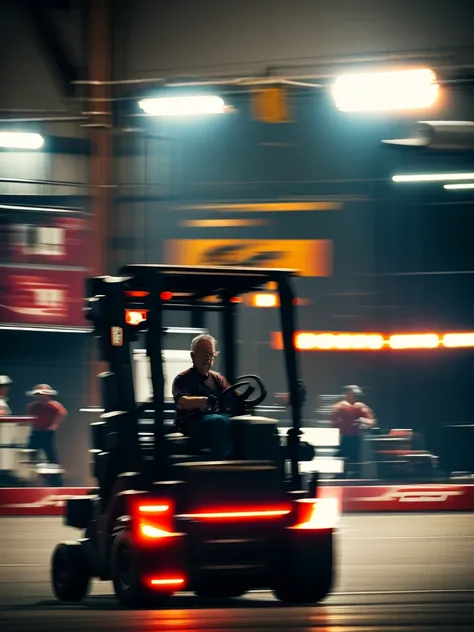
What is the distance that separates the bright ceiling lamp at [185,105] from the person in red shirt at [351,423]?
484cm

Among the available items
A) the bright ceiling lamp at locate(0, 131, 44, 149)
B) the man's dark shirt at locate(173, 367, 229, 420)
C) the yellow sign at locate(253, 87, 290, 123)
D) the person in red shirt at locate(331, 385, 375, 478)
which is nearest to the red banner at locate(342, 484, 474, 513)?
the person in red shirt at locate(331, 385, 375, 478)

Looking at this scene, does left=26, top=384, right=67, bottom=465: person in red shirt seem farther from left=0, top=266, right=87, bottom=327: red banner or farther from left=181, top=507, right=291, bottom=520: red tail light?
left=181, top=507, right=291, bottom=520: red tail light

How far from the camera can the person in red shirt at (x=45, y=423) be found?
67.5 ft

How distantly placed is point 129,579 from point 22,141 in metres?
15.7

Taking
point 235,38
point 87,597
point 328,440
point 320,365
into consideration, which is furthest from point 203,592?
point 235,38

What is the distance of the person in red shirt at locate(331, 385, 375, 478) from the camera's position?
2100 cm

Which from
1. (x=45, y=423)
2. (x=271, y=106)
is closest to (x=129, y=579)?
(x=45, y=423)

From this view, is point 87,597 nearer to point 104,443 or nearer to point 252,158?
point 104,443

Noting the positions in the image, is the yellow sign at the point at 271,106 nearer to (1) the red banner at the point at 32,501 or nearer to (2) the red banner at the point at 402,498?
(2) the red banner at the point at 402,498

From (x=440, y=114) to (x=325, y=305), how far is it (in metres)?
3.25

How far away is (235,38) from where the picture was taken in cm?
2377

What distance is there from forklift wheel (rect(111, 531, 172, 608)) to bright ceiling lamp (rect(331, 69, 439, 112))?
14.0m

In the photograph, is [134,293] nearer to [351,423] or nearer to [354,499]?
[354,499]

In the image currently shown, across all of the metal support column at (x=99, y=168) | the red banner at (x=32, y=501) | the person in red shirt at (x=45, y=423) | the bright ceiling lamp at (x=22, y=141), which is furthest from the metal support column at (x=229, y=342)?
the bright ceiling lamp at (x=22, y=141)
